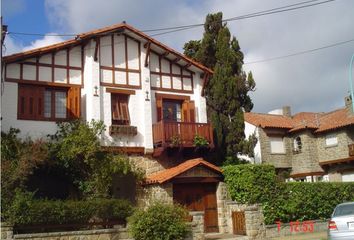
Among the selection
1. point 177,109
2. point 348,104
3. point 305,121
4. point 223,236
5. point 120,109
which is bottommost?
point 223,236

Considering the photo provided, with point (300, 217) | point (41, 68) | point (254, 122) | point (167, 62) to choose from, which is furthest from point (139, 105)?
point (254, 122)

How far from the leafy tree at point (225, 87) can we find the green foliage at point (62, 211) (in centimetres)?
764

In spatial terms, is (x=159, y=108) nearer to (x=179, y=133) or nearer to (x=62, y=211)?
(x=179, y=133)

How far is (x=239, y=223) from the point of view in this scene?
67.1 feet

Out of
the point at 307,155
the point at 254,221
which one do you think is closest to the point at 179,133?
the point at 254,221

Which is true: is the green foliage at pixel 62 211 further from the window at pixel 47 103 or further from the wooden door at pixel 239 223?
the wooden door at pixel 239 223

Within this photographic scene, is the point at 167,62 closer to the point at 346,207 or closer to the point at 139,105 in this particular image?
the point at 139,105

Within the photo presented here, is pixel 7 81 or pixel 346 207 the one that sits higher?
pixel 7 81

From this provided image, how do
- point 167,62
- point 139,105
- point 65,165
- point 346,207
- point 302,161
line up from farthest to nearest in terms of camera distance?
point 302,161 → point 167,62 → point 139,105 → point 65,165 → point 346,207

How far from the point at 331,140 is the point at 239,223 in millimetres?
16958

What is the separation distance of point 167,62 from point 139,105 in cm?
318

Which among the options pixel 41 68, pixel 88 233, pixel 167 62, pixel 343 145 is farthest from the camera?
pixel 343 145

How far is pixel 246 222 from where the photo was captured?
1981 cm

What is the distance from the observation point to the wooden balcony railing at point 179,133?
21859mm
